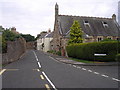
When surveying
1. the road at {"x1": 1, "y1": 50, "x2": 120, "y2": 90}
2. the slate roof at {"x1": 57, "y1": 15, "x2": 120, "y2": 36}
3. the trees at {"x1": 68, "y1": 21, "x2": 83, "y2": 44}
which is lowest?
the road at {"x1": 1, "y1": 50, "x2": 120, "y2": 90}

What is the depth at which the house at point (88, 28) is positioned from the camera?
192ft

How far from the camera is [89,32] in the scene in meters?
60.1

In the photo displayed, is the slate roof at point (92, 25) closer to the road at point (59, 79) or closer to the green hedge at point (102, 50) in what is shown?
the green hedge at point (102, 50)

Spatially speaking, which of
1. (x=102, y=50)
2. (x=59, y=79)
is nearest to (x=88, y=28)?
(x=102, y=50)

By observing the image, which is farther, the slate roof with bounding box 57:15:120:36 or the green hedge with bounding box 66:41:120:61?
the slate roof with bounding box 57:15:120:36

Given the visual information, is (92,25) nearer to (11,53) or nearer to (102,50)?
(102,50)

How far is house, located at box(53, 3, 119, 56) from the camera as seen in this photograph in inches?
2302

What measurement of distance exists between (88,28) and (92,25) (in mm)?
2425

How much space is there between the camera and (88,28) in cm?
6128

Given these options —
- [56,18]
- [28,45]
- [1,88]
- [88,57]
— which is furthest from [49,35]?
[1,88]

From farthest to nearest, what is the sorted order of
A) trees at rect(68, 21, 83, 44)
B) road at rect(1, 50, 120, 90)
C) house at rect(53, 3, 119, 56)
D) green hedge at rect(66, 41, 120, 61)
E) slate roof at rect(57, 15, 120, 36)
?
1. slate roof at rect(57, 15, 120, 36)
2. house at rect(53, 3, 119, 56)
3. trees at rect(68, 21, 83, 44)
4. green hedge at rect(66, 41, 120, 61)
5. road at rect(1, 50, 120, 90)

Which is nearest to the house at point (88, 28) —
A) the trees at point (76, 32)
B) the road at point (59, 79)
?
the trees at point (76, 32)

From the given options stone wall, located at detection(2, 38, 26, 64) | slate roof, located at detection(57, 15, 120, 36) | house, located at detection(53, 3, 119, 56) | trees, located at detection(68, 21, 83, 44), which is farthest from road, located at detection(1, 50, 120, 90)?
slate roof, located at detection(57, 15, 120, 36)

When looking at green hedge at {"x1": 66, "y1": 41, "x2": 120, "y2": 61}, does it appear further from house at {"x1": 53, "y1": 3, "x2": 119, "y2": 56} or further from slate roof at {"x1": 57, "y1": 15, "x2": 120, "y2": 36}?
slate roof at {"x1": 57, "y1": 15, "x2": 120, "y2": 36}
